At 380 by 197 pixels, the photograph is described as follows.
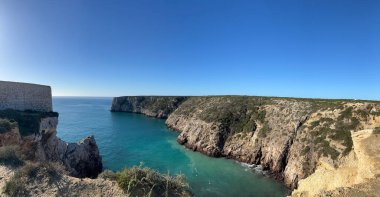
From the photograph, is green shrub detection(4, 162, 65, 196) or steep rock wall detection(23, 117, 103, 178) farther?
steep rock wall detection(23, 117, 103, 178)

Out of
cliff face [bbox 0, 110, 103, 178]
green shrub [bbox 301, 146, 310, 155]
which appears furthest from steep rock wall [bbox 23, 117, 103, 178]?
green shrub [bbox 301, 146, 310, 155]

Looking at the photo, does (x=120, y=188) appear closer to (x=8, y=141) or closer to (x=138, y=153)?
(x=8, y=141)

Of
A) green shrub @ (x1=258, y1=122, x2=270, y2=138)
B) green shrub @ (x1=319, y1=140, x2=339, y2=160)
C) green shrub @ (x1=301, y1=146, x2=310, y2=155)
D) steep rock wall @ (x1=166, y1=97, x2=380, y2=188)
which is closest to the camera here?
green shrub @ (x1=319, y1=140, x2=339, y2=160)

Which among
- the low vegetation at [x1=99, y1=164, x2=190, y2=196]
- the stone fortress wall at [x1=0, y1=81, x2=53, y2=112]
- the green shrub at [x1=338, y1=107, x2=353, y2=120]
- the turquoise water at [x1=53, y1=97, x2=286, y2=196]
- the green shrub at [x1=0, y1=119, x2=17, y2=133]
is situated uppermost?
the stone fortress wall at [x1=0, y1=81, x2=53, y2=112]

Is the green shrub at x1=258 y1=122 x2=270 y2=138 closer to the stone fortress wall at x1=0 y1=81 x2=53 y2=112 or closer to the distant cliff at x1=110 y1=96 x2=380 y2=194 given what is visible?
the distant cliff at x1=110 y1=96 x2=380 y2=194

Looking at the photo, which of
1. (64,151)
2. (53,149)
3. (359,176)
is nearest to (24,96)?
(53,149)

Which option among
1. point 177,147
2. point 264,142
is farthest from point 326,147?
point 177,147

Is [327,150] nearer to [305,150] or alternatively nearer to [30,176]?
[305,150]
